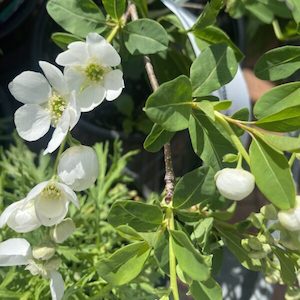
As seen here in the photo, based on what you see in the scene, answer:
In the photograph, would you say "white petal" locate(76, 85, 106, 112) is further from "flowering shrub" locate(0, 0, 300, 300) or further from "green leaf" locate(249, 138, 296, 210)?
"green leaf" locate(249, 138, 296, 210)

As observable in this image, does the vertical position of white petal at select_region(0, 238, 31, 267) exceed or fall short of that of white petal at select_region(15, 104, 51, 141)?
it falls short

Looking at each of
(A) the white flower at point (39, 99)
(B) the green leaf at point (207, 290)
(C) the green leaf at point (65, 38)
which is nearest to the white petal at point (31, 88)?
(A) the white flower at point (39, 99)

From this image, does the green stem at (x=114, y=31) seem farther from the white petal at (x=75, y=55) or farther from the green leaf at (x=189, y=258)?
the green leaf at (x=189, y=258)

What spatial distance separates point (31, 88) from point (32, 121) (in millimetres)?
30

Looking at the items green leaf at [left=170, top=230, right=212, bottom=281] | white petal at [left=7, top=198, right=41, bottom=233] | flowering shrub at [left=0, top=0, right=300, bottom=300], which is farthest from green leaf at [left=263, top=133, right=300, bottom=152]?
white petal at [left=7, top=198, right=41, bottom=233]

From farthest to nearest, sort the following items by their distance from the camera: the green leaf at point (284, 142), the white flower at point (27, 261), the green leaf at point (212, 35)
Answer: the green leaf at point (212, 35) → the white flower at point (27, 261) → the green leaf at point (284, 142)

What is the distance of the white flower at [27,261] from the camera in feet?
1.78

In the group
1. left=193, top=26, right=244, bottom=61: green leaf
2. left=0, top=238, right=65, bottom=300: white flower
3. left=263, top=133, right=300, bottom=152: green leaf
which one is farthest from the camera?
left=193, top=26, right=244, bottom=61: green leaf

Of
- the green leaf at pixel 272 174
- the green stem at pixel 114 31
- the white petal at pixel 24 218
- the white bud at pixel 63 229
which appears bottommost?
the white bud at pixel 63 229

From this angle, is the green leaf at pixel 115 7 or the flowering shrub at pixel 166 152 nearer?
the flowering shrub at pixel 166 152

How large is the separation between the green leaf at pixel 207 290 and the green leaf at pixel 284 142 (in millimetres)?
125

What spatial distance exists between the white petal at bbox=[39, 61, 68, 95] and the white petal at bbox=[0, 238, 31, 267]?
6.0 inches

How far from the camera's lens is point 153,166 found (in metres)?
1.13

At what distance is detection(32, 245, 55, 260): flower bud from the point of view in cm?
54
